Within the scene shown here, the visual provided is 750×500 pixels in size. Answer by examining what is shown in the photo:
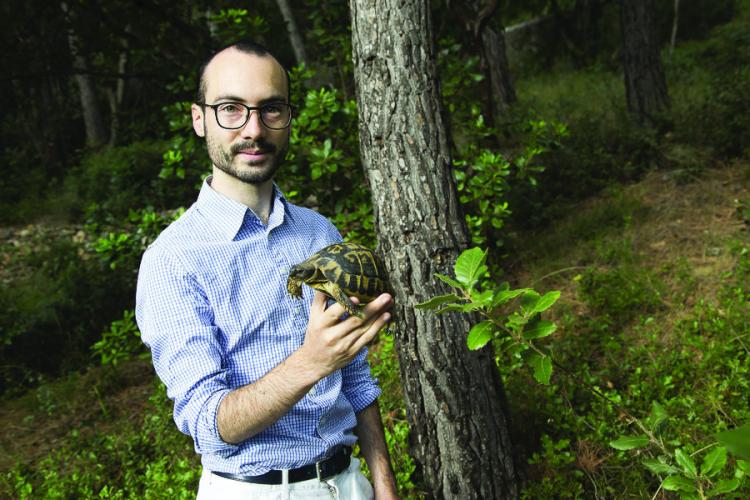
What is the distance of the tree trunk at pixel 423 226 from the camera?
10.2ft

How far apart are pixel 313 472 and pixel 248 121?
4.23 feet

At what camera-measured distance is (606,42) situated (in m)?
16.3

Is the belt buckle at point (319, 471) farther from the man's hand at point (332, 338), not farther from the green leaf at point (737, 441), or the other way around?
the green leaf at point (737, 441)

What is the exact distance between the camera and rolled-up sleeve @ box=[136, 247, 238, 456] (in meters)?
1.66

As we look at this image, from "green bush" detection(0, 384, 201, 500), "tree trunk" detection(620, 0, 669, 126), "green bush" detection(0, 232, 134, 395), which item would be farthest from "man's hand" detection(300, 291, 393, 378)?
"tree trunk" detection(620, 0, 669, 126)

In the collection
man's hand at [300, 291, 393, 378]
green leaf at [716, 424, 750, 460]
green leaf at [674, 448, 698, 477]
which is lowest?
green leaf at [674, 448, 698, 477]

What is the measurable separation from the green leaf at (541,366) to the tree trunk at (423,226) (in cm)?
145

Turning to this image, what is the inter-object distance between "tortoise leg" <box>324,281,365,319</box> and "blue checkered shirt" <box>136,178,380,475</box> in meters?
0.29

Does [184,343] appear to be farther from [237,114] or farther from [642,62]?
[642,62]

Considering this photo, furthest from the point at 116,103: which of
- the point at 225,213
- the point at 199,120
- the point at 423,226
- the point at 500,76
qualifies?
the point at 225,213

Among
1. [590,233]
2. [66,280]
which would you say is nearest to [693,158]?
[590,233]

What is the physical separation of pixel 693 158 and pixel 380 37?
579 cm

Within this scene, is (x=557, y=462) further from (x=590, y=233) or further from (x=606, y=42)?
(x=606, y=42)

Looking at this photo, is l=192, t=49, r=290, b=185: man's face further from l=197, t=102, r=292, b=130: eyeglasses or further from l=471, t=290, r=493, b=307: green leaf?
l=471, t=290, r=493, b=307: green leaf
